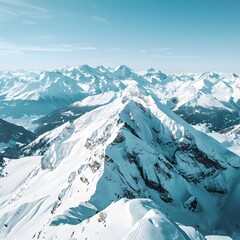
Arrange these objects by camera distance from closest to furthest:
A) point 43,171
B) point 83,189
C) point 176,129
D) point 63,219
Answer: point 63,219 < point 83,189 < point 176,129 < point 43,171

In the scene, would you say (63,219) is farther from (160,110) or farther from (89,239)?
(160,110)

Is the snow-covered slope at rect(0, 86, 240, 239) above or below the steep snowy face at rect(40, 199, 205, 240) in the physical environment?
below

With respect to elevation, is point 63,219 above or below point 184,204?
above

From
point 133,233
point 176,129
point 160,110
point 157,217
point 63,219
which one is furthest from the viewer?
point 160,110

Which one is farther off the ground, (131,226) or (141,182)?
(131,226)

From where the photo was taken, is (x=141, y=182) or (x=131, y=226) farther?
(x=141, y=182)

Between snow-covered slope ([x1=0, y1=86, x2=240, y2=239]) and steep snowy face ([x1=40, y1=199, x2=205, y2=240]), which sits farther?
snow-covered slope ([x1=0, y1=86, x2=240, y2=239])

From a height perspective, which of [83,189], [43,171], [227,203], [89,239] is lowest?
[43,171]

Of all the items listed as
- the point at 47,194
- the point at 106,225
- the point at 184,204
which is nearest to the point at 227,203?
the point at 184,204

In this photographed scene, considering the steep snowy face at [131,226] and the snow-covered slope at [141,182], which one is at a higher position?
the steep snowy face at [131,226]

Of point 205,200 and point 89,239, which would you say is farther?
point 205,200

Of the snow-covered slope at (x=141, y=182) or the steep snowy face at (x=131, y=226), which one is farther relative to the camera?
the snow-covered slope at (x=141, y=182)
